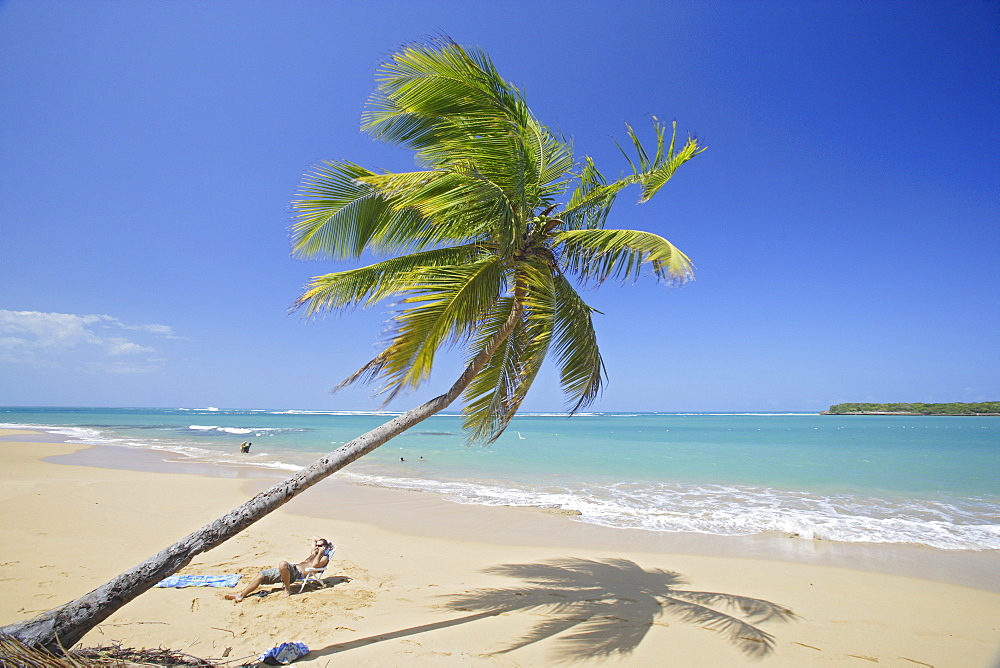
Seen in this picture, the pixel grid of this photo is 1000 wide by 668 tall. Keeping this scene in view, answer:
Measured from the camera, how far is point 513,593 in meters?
5.92

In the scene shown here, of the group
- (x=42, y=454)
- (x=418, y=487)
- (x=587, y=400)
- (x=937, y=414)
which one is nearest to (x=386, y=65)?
(x=587, y=400)

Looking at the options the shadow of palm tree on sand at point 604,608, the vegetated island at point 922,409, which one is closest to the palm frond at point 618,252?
the shadow of palm tree on sand at point 604,608

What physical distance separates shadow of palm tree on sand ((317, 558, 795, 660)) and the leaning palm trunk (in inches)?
58.2

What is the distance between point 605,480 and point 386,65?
1389 centimetres

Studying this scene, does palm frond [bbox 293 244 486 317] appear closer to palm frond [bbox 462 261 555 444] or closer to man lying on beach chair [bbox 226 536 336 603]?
palm frond [bbox 462 261 555 444]

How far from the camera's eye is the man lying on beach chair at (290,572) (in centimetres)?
549

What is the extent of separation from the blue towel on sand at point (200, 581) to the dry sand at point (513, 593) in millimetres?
210

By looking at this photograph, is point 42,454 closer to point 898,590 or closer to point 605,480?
point 605,480

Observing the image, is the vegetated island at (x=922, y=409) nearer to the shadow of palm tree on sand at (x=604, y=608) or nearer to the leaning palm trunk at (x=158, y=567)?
the shadow of palm tree on sand at (x=604, y=608)

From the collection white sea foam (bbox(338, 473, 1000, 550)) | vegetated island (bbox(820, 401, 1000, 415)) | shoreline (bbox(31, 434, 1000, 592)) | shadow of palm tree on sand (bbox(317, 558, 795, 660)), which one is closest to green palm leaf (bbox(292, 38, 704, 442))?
shadow of palm tree on sand (bbox(317, 558, 795, 660))

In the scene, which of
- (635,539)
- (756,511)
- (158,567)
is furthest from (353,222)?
(756,511)

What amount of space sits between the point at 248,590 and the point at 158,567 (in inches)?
94.2

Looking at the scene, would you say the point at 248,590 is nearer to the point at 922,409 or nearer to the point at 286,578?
the point at 286,578

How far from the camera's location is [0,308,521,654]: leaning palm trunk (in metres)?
3.13
